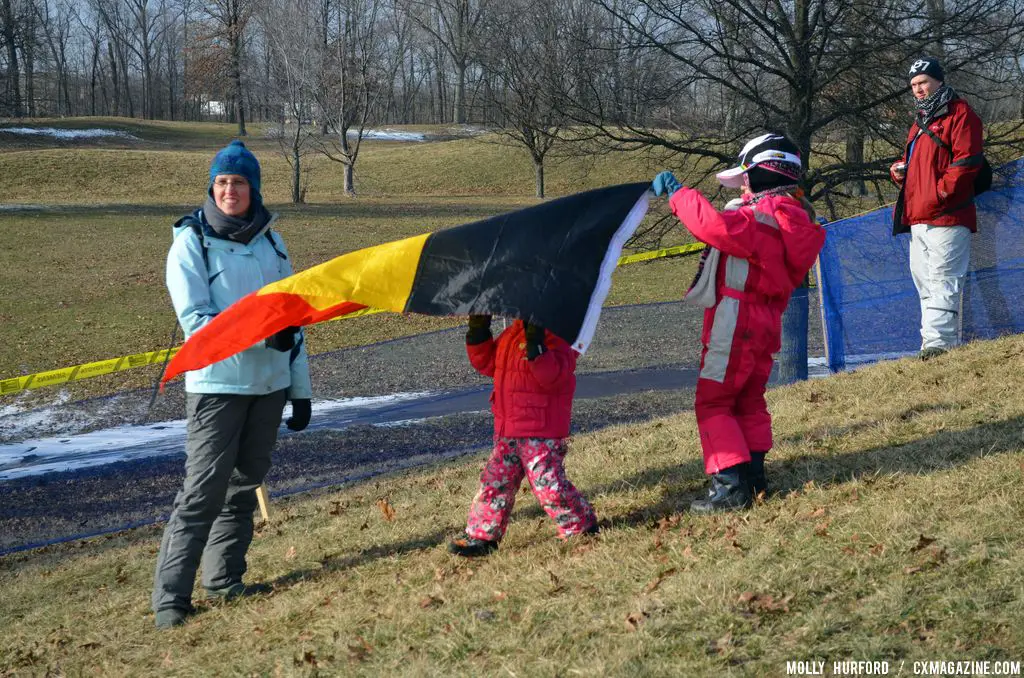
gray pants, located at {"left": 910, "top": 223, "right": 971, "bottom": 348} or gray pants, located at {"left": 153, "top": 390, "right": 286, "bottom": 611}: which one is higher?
gray pants, located at {"left": 910, "top": 223, "right": 971, "bottom": 348}

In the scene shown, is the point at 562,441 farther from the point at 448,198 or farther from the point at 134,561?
the point at 448,198

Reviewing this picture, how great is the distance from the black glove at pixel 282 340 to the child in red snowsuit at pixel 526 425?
85cm

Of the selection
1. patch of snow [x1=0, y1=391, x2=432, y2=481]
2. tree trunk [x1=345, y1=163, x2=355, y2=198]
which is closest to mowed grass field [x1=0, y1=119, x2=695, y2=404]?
tree trunk [x1=345, y1=163, x2=355, y2=198]

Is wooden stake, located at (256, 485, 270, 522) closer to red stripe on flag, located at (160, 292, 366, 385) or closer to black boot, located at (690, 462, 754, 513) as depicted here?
red stripe on flag, located at (160, 292, 366, 385)

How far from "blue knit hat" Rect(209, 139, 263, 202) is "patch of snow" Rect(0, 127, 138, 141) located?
177ft

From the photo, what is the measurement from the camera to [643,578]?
4469mm

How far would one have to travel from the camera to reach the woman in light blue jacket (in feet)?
16.3

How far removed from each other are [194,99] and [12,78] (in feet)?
131

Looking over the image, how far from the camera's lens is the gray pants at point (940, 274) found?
319 inches

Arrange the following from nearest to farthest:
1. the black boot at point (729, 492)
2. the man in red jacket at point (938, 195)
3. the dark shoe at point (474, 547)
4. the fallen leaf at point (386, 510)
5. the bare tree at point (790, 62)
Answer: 1. the black boot at point (729, 492)
2. the dark shoe at point (474, 547)
3. the fallen leaf at point (386, 510)
4. the man in red jacket at point (938, 195)
5. the bare tree at point (790, 62)

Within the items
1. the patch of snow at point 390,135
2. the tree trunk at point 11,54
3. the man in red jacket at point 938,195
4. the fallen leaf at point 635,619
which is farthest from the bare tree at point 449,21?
the fallen leaf at point 635,619

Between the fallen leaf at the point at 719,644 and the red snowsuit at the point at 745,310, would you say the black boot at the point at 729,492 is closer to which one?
the red snowsuit at the point at 745,310

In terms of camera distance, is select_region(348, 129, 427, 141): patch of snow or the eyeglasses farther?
select_region(348, 129, 427, 141): patch of snow

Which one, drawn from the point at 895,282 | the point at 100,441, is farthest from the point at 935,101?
the point at 100,441
